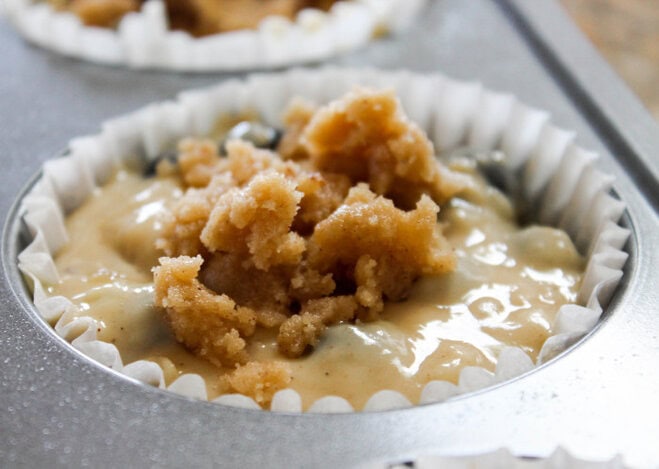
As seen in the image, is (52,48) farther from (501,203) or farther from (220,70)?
(501,203)

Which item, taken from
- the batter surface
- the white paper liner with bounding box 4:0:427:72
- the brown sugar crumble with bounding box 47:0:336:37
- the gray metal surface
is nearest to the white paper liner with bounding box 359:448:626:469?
the gray metal surface

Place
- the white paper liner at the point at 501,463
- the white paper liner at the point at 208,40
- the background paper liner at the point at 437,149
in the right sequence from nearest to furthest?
1. the white paper liner at the point at 501,463
2. the background paper liner at the point at 437,149
3. the white paper liner at the point at 208,40

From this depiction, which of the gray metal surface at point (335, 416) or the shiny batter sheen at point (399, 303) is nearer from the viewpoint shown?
the gray metal surface at point (335, 416)

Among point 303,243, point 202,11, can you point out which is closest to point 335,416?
point 303,243

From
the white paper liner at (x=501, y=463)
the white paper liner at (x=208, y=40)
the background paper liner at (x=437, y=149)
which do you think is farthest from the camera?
the white paper liner at (x=208, y=40)

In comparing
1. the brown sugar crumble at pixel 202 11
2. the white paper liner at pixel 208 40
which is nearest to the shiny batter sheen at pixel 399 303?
the white paper liner at pixel 208 40

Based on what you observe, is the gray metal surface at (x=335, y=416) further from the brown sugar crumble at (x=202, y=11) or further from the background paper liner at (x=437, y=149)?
the brown sugar crumble at (x=202, y=11)

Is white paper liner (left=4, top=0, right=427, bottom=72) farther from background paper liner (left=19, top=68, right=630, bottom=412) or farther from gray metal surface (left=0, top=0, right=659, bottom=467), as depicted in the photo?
gray metal surface (left=0, top=0, right=659, bottom=467)
